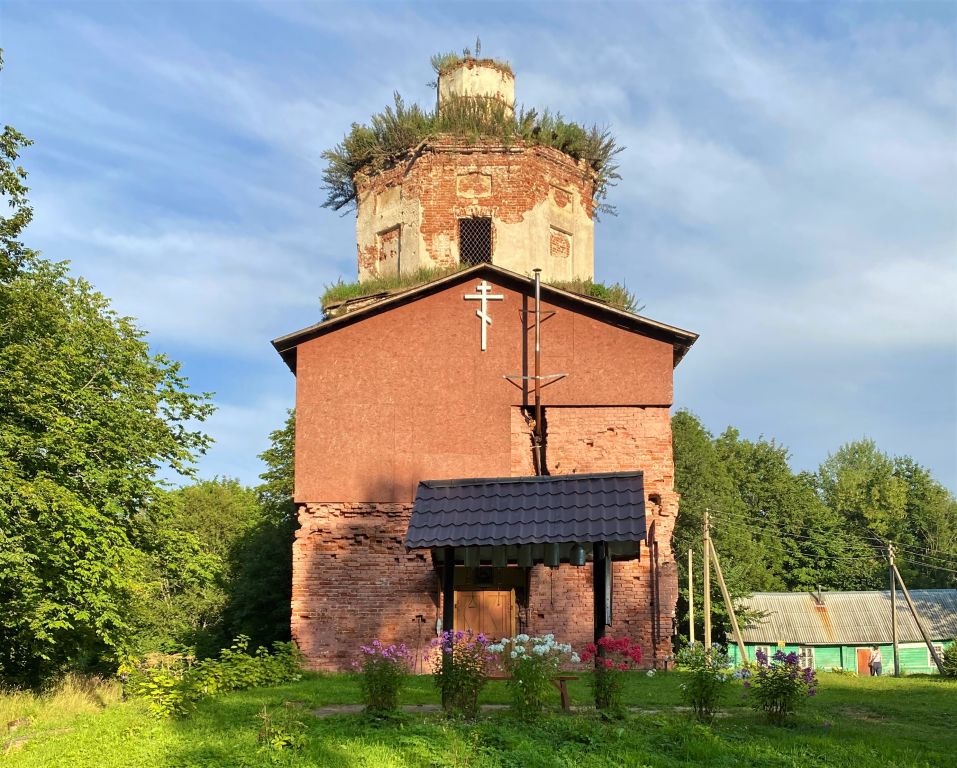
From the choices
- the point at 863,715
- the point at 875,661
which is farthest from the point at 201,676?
the point at 875,661

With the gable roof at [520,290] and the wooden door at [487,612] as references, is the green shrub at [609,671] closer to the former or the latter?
the wooden door at [487,612]

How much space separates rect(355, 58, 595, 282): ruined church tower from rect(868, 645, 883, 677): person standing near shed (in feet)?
76.3

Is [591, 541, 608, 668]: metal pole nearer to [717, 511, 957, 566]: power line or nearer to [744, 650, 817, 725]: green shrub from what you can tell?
[744, 650, 817, 725]: green shrub

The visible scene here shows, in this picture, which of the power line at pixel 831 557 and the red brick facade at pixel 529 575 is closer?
the red brick facade at pixel 529 575

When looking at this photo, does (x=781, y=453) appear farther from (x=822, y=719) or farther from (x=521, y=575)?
(x=822, y=719)

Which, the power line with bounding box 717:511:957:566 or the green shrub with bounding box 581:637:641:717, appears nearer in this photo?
the green shrub with bounding box 581:637:641:717

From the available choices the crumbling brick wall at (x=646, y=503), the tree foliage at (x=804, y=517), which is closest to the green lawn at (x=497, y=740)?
the crumbling brick wall at (x=646, y=503)

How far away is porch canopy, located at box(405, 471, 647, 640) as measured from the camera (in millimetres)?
11609

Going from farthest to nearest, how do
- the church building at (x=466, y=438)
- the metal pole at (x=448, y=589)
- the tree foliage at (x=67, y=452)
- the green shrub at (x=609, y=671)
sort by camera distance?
the church building at (x=466, y=438) → the tree foliage at (x=67, y=452) → the metal pole at (x=448, y=589) → the green shrub at (x=609, y=671)

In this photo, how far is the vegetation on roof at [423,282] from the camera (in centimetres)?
2170

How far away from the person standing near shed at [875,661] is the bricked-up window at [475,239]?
83.3 ft

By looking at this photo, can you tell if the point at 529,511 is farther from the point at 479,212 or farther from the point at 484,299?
the point at 479,212

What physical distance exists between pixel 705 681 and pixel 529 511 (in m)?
2.90

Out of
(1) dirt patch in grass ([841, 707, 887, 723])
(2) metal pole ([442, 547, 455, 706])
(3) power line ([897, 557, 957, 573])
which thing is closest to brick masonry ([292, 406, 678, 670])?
(1) dirt patch in grass ([841, 707, 887, 723])
